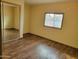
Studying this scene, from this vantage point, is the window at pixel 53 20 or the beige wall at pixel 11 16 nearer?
the beige wall at pixel 11 16

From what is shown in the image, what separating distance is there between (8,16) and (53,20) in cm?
235

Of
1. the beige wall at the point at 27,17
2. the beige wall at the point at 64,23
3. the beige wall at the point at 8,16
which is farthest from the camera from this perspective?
the beige wall at the point at 27,17

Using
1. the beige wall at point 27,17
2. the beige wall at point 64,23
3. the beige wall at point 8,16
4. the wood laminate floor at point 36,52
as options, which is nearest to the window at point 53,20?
Result: the beige wall at point 64,23

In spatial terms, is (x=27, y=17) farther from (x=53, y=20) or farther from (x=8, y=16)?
(x=53, y=20)

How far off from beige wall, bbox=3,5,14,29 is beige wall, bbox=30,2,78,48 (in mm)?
1744

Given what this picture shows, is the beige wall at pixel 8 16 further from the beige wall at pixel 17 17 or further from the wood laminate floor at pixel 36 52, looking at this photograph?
the wood laminate floor at pixel 36 52

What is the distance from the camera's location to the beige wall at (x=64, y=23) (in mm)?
3578

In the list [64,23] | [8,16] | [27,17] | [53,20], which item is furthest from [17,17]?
[64,23]

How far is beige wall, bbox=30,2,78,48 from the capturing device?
3.58 metres

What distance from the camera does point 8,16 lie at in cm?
399

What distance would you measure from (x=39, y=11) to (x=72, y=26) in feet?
7.73

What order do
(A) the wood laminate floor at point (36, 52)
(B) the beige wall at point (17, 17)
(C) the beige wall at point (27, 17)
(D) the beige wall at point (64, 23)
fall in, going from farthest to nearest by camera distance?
(C) the beige wall at point (27, 17), (B) the beige wall at point (17, 17), (D) the beige wall at point (64, 23), (A) the wood laminate floor at point (36, 52)

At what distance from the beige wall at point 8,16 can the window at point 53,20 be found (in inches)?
74.8

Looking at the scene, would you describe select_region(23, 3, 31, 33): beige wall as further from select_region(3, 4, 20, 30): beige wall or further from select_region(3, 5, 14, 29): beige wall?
select_region(3, 5, 14, 29): beige wall
